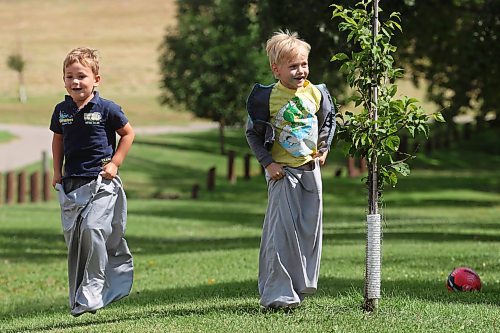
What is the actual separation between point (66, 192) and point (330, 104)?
220 cm

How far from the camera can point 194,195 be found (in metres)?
39.0

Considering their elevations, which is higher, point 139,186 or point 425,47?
point 425,47

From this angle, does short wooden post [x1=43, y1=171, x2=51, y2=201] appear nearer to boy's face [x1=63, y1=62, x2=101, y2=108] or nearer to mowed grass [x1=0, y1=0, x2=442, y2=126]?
boy's face [x1=63, y1=62, x2=101, y2=108]

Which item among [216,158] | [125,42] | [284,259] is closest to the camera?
[284,259]

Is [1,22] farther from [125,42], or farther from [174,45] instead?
[174,45]

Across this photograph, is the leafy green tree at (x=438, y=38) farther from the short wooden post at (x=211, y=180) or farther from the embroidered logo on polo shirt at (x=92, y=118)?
the short wooden post at (x=211, y=180)

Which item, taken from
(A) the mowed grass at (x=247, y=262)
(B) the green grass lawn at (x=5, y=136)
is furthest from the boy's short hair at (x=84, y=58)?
(B) the green grass lawn at (x=5, y=136)

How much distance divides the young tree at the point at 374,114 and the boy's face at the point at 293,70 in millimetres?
274

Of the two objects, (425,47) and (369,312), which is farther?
(425,47)

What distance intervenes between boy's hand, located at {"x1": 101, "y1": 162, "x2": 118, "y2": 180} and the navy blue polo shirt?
50 mm

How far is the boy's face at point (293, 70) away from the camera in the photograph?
9.75m

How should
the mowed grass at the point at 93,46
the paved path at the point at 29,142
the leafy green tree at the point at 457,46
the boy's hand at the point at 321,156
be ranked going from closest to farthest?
1. the boy's hand at the point at 321,156
2. the leafy green tree at the point at 457,46
3. the paved path at the point at 29,142
4. the mowed grass at the point at 93,46

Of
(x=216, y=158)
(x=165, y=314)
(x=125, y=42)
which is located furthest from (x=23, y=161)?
(x=125, y=42)

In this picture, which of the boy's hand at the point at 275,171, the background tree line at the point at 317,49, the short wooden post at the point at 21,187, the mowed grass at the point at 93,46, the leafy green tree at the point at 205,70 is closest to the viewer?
the boy's hand at the point at 275,171
